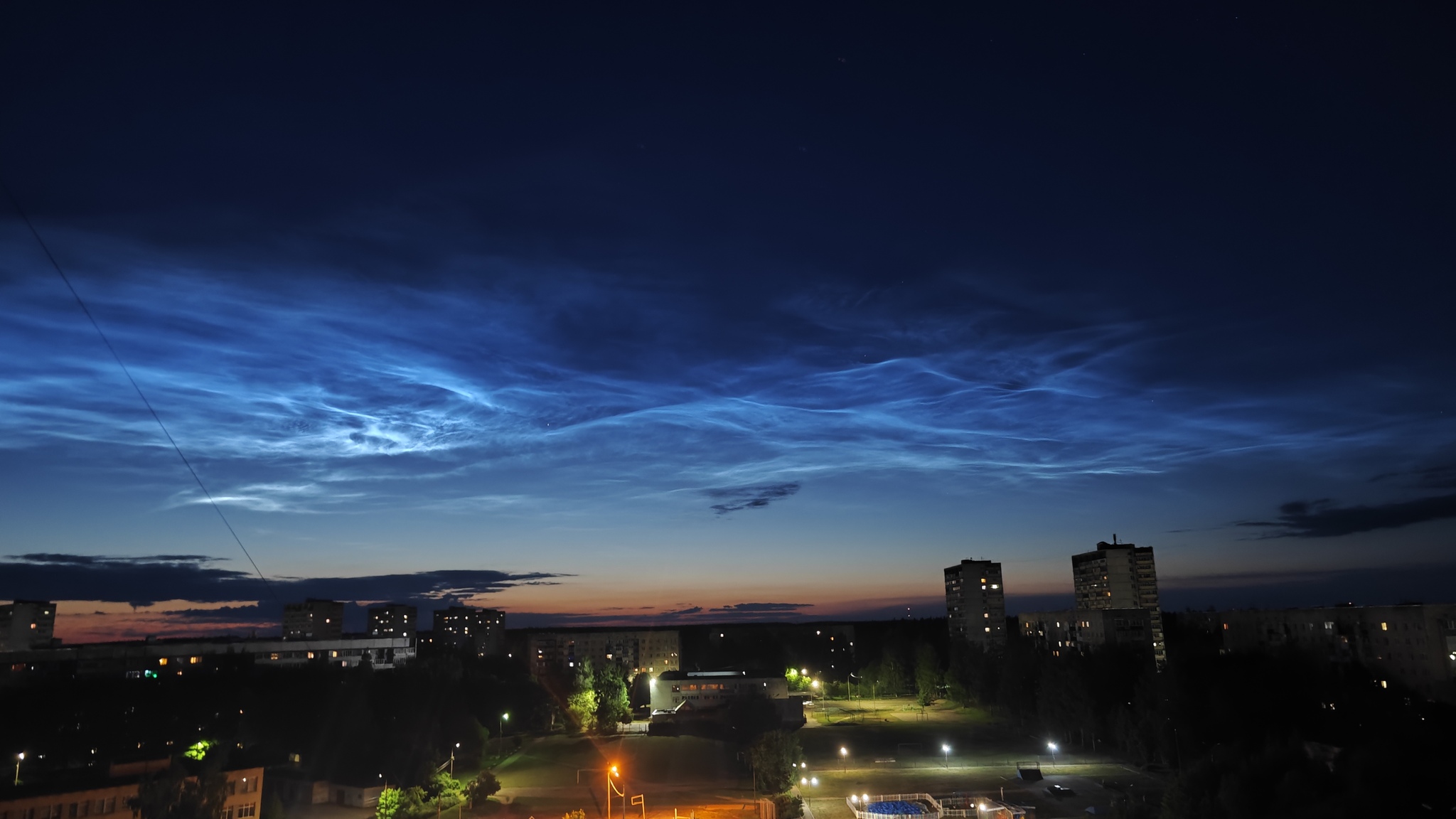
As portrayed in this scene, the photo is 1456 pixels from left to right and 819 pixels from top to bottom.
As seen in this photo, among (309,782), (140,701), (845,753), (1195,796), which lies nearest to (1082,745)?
(845,753)

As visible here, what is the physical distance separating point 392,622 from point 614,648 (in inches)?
1373

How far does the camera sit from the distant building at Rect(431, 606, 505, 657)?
113 metres

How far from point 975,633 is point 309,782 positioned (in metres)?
69.1

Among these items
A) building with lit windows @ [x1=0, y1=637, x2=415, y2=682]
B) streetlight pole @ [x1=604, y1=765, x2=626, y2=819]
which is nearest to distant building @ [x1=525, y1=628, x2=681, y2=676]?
building with lit windows @ [x1=0, y1=637, x2=415, y2=682]

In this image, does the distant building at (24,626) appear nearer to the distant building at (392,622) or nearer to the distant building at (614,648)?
the distant building at (392,622)

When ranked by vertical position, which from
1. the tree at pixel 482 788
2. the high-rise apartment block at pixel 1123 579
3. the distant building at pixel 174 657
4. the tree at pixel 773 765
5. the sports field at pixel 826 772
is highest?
the high-rise apartment block at pixel 1123 579

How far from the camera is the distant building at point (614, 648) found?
9362 cm

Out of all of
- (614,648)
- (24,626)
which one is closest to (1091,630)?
(614,648)

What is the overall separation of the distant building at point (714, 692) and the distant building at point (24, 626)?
180 feet

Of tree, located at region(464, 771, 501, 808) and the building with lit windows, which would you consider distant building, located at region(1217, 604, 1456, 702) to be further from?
the building with lit windows

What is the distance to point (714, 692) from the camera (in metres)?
63.9

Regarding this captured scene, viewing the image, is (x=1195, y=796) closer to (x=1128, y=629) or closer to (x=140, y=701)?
(x=1128, y=629)

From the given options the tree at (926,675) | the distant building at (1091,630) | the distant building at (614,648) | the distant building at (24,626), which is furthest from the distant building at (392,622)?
the distant building at (1091,630)

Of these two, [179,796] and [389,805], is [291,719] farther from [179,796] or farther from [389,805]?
[179,796]
